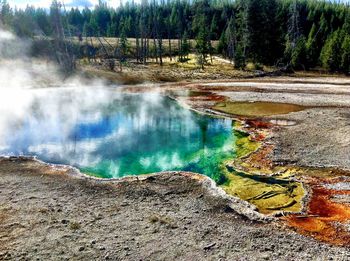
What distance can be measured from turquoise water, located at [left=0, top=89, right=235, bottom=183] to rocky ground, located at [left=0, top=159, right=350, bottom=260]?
3685 mm

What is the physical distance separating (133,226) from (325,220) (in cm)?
993

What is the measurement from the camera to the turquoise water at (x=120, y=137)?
2753 cm

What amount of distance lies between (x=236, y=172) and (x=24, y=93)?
141 ft

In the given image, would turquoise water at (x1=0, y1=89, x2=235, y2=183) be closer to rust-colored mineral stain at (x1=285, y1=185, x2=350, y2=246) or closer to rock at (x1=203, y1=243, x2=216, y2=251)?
rust-colored mineral stain at (x1=285, y1=185, x2=350, y2=246)

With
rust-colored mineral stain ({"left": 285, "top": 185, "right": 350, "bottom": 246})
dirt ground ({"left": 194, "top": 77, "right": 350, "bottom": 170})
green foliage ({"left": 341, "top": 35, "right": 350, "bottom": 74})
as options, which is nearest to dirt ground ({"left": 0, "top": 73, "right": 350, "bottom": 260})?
dirt ground ({"left": 194, "top": 77, "right": 350, "bottom": 170})

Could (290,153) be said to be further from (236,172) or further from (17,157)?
(17,157)

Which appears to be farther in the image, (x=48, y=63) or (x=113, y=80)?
(x=48, y=63)

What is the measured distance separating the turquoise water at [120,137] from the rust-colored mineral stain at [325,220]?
6.32 m

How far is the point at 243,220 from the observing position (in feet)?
60.8

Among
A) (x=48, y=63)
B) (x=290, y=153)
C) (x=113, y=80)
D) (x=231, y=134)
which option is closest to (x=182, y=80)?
(x=113, y=80)

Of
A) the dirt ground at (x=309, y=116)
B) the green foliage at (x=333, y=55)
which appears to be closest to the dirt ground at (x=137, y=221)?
the dirt ground at (x=309, y=116)

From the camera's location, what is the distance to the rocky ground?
15.8 metres

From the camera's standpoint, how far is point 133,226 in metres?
17.9

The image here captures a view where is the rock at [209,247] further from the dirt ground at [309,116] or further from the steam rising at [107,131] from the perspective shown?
the dirt ground at [309,116]
